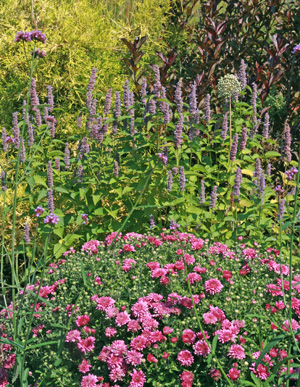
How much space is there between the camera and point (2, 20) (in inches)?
202

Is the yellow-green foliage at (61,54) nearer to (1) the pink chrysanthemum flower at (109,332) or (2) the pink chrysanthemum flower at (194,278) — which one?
(2) the pink chrysanthemum flower at (194,278)

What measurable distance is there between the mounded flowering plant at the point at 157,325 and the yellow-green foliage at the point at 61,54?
2.58 metres

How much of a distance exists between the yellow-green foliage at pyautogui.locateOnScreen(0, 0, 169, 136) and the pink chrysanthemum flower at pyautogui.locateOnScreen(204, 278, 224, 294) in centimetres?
281

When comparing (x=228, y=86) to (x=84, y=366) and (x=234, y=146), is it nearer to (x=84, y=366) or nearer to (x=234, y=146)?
(x=234, y=146)

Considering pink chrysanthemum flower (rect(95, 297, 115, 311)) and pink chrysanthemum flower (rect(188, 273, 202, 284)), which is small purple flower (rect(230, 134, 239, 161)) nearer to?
pink chrysanthemum flower (rect(188, 273, 202, 284))

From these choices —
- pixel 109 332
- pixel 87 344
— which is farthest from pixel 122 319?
pixel 87 344

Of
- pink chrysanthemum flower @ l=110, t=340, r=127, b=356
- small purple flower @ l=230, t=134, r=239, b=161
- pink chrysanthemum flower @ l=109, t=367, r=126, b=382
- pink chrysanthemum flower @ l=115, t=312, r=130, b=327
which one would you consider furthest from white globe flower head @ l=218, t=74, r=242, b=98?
pink chrysanthemum flower @ l=109, t=367, r=126, b=382

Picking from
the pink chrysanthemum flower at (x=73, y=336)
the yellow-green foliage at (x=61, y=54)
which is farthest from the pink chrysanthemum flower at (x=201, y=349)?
the yellow-green foliage at (x=61, y=54)

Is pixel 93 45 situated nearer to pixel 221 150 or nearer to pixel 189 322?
pixel 221 150

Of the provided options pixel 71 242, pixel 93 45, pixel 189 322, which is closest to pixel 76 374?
pixel 189 322

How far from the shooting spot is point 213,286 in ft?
7.97

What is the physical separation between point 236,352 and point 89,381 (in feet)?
2.34

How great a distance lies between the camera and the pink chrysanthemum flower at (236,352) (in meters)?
2.15

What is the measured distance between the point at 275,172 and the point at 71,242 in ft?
8.01
